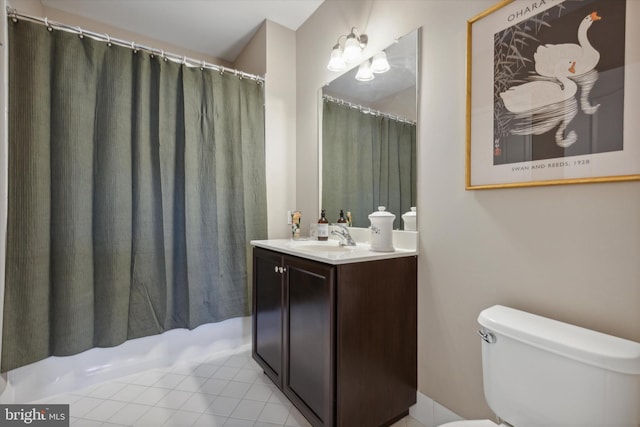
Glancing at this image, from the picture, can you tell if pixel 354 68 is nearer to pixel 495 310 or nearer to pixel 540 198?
pixel 540 198

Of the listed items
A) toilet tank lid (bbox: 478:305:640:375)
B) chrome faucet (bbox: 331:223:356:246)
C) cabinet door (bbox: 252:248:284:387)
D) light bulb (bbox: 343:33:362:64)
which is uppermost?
light bulb (bbox: 343:33:362:64)

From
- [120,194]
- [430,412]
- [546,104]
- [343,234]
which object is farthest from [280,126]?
[430,412]

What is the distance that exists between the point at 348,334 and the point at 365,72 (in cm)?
148

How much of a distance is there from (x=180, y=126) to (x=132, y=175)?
0.46 meters

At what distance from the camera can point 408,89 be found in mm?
1508

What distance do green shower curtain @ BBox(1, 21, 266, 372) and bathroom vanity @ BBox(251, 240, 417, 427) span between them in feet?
2.55

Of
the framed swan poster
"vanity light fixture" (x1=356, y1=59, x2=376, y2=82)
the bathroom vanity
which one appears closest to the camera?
the framed swan poster

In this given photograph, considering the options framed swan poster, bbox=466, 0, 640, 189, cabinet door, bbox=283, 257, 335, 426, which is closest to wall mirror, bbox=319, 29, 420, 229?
framed swan poster, bbox=466, 0, 640, 189

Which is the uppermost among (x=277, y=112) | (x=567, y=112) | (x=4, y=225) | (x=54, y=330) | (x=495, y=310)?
(x=277, y=112)

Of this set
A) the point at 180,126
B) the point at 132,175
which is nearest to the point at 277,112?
the point at 180,126

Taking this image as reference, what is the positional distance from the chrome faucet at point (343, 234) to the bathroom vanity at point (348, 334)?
364mm

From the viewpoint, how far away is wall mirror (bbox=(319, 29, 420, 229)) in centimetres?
151

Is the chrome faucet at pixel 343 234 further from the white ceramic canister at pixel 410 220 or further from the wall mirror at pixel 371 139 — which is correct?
the white ceramic canister at pixel 410 220

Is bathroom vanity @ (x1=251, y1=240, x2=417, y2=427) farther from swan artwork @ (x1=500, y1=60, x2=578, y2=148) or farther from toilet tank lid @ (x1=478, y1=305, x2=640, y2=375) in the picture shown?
swan artwork @ (x1=500, y1=60, x2=578, y2=148)
